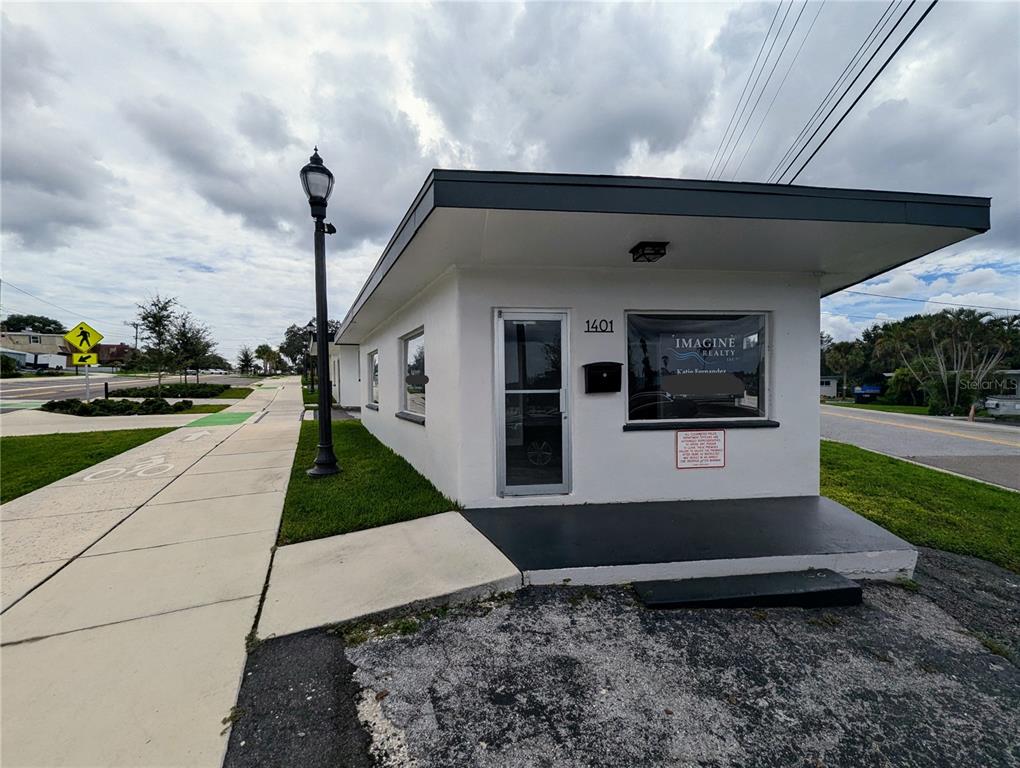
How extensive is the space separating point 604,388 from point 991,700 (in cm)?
312

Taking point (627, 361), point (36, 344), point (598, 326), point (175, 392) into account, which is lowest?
point (175, 392)

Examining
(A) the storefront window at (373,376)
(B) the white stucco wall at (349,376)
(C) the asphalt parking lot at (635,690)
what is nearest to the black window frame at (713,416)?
(C) the asphalt parking lot at (635,690)

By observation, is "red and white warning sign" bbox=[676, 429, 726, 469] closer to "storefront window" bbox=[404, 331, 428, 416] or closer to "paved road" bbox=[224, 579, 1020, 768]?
"paved road" bbox=[224, 579, 1020, 768]

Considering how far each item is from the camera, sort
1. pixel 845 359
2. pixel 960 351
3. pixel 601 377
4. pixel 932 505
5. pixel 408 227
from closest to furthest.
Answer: pixel 408 227
pixel 601 377
pixel 932 505
pixel 960 351
pixel 845 359

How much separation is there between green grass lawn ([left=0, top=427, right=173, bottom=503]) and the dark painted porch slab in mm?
5926

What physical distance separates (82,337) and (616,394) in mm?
18396

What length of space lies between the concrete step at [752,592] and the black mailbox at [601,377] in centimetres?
192

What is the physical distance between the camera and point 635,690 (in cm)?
212

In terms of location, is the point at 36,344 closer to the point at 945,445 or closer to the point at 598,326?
the point at 598,326

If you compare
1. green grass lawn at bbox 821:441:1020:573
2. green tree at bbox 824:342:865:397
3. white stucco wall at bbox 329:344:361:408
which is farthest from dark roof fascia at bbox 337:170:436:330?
green tree at bbox 824:342:865:397

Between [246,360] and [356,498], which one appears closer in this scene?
[356,498]

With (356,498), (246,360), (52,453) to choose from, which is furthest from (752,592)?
(246,360)

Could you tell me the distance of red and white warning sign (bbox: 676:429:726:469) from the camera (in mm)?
4652

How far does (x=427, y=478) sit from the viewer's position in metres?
5.63
